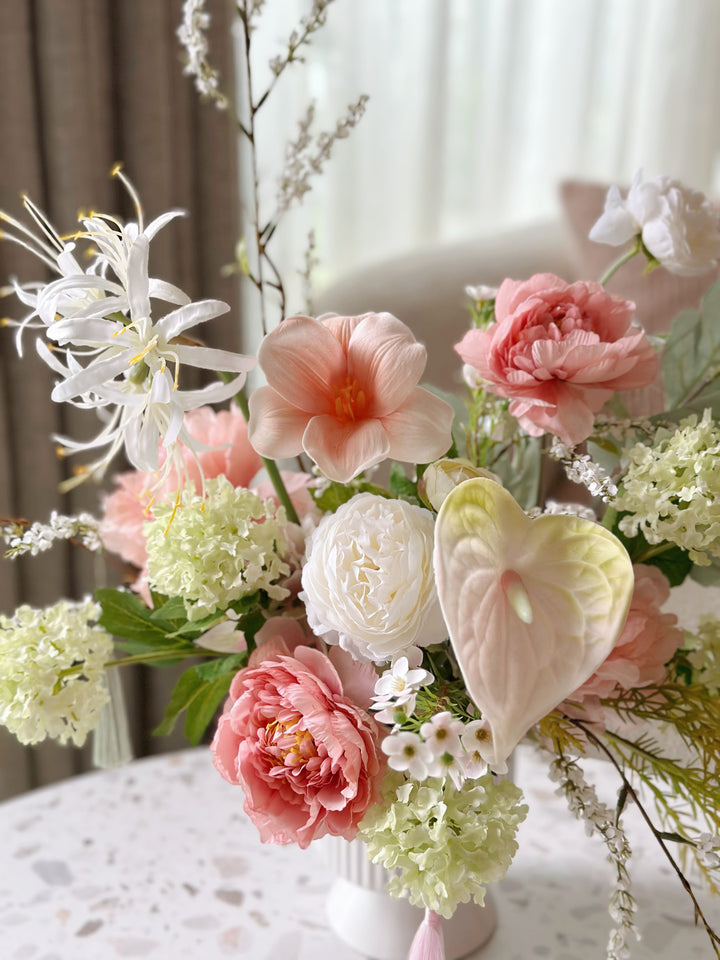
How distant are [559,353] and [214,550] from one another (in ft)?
0.69

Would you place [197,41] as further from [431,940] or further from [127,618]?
[431,940]

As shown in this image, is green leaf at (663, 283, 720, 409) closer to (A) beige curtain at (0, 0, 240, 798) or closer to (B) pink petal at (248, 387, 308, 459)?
(B) pink petal at (248, 387, 308, 459)

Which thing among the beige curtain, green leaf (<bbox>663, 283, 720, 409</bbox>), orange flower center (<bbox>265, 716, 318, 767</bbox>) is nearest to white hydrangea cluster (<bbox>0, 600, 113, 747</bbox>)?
orange flower center (<bbox>265, 716, 318, 767</bbox>)

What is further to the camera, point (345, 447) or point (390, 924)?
point (390, 924)

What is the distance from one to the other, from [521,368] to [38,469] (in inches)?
36.5

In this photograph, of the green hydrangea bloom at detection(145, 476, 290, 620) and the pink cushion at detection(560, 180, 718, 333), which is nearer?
the green hydrangea bloom at detection(145, 476, 290, 620)

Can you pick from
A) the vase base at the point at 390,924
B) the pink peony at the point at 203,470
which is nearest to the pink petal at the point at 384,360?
the pink peony at the point at 203,470

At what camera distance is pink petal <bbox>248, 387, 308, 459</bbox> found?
1.57 feet

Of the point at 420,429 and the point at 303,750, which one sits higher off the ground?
the point at 420,429

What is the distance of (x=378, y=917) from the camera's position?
662 mm

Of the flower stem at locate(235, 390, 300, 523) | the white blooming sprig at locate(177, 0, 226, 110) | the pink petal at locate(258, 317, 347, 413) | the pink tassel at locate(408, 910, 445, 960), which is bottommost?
the pink tassel at locate(408, 910, 445, 960)

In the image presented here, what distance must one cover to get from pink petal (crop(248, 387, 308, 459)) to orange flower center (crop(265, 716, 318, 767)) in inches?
5.5

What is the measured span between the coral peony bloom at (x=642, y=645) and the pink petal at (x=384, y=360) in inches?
7.1

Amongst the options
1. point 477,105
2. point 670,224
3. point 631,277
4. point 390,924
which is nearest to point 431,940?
point 390,924
